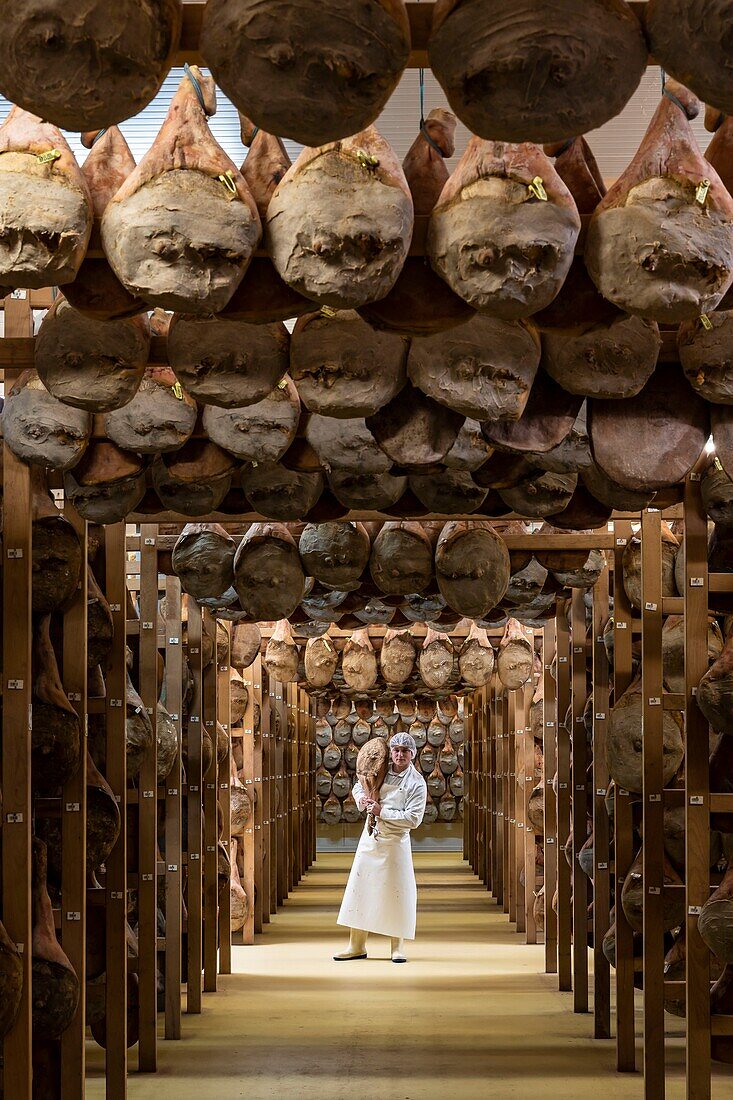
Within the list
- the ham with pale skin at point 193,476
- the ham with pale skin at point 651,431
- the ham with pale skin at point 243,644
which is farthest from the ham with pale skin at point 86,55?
the ham with pale skin at point 243,644

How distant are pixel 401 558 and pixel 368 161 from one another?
469 cm

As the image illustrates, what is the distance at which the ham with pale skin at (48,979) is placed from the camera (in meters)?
6.16

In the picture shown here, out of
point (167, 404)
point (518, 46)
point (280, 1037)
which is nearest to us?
point (518, 46)

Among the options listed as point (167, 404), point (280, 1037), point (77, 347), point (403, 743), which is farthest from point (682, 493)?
point (403, 743)

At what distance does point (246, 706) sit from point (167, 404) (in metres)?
9.20

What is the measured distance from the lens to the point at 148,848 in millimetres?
8578

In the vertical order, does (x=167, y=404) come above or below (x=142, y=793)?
above

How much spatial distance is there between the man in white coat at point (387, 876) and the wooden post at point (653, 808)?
5827mm

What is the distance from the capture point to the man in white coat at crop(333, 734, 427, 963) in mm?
13250

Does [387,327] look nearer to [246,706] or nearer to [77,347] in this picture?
[77,347]

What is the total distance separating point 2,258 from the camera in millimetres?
3512

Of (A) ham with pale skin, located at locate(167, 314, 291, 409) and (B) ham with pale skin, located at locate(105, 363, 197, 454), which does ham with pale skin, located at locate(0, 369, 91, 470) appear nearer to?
(B) ham with pale skin, located at locate(105, 363, 197, 454)

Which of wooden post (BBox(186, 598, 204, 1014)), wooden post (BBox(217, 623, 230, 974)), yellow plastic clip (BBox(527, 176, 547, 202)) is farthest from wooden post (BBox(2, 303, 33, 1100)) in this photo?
wooden post (BBox(217, 623, 230, 974))

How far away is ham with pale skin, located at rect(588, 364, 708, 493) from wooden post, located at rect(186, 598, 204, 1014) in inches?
237
